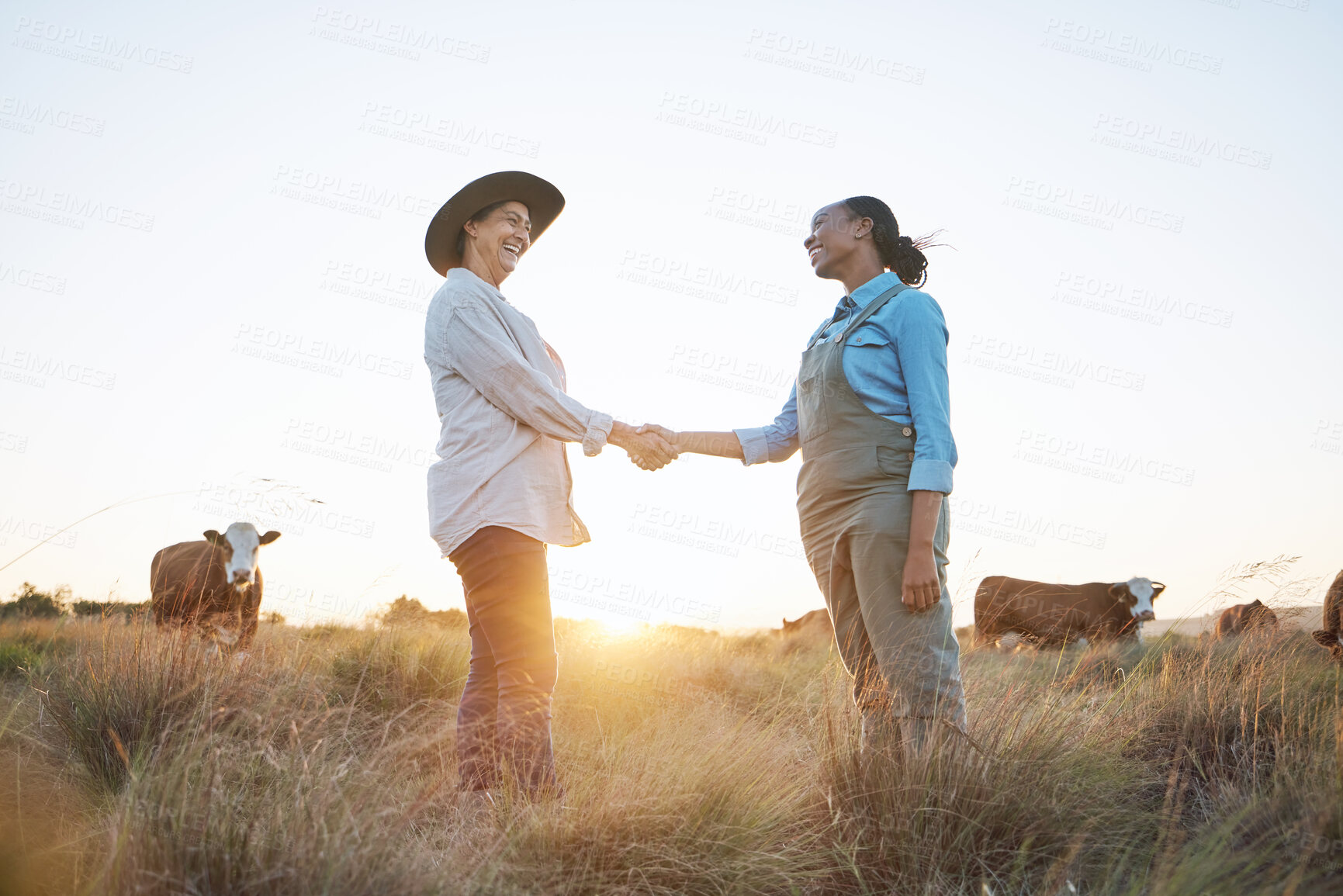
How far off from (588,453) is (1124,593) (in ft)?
39.8

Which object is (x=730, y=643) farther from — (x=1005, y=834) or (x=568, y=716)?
(x=1005, y=834)

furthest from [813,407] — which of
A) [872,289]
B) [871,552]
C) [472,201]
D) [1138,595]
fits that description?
[1138,595]

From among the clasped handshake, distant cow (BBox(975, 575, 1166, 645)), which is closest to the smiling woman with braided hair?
the clasped handshake

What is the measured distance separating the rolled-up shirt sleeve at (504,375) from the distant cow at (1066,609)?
30.7 feet

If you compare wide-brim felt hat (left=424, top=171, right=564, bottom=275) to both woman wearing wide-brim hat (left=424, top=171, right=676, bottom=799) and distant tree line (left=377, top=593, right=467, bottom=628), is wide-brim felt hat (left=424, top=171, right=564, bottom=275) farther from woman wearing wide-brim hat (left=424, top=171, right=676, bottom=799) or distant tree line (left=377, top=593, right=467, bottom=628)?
distant tree line (left=377, top=593, right=467, bottom=628)

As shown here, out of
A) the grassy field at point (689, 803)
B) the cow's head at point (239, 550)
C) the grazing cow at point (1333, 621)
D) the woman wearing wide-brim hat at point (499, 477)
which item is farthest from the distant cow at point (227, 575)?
the grazing cow at point (1333, 621)

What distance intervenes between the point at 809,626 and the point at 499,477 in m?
14.6

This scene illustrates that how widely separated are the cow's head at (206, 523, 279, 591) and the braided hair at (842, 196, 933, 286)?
8.35m

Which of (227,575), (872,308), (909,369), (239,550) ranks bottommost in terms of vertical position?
(227,575)

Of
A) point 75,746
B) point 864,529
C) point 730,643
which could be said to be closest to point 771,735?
point 864,529

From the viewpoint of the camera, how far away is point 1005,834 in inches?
99.7

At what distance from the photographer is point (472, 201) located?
3672mm

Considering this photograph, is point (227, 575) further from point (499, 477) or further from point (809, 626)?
point (809, 626)

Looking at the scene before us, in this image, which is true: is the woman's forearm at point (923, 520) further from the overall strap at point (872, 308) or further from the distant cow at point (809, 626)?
the distant cow at point (809, 626)
